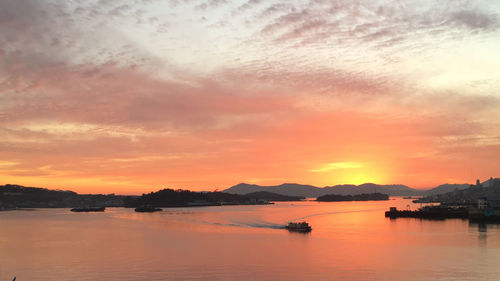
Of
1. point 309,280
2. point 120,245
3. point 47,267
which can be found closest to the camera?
point 309,280

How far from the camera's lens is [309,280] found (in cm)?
3362

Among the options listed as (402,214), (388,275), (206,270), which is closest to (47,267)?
(206,270)

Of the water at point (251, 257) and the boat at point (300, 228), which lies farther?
the boat at point (300, 228)

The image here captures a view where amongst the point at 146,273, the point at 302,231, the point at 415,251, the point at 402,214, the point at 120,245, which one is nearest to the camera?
the point at 146,273

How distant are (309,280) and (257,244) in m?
22.7

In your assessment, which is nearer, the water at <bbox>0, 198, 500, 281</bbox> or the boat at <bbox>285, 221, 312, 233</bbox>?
the water at <bbox>0, 198, 500, 281</bbox>

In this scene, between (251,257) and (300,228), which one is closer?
(251,257)

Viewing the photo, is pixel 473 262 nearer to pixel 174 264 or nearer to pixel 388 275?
pixel 388 275

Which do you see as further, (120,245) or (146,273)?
(120,245)

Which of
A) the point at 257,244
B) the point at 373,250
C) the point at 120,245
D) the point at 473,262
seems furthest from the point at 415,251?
the point at 120,245

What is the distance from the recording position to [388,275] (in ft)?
116

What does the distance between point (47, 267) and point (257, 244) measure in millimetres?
25397

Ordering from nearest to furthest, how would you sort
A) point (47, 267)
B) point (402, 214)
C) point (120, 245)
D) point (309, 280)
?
1. point (309, 280)
2. point (47, 267)
3. point (120, 245)
4. point (402, 214)

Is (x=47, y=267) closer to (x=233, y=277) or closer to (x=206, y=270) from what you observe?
(x=206, y=270)
